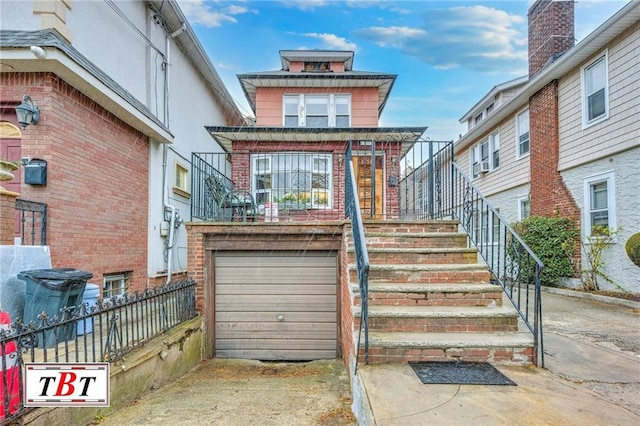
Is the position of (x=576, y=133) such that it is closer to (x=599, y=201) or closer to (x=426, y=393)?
(x=599, y=201)

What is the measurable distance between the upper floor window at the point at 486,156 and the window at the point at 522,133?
1224 mm

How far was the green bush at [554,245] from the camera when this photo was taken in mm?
7812

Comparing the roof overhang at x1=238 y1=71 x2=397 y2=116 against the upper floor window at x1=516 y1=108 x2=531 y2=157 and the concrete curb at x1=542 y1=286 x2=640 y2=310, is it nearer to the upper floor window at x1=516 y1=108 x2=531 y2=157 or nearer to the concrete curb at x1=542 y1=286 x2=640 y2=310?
the upper floor window at x1=516 y1=108 x2=531 y2=157

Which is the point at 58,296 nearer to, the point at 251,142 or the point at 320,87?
the point at 251,142

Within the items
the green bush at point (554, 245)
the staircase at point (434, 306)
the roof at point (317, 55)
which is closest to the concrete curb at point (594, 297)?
the green bush at point (554, 245)

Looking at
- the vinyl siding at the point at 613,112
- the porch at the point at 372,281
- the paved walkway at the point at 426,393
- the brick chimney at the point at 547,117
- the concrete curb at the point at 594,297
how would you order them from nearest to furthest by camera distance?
the paved walkway at the point at 426,393 < the porch at the point at 372,281 < the concrete curb at the point at 594,297 < the vinyl siding at the point at 613,112 < the brick chimney at the point at 547,117

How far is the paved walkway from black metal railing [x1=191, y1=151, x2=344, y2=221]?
288 centimetres

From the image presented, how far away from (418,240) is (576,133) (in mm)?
6382

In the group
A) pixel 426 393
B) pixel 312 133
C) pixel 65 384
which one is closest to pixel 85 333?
pixel 65 384

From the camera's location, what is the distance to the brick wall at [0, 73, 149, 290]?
4.04m

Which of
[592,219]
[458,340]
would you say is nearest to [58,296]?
[458,340]

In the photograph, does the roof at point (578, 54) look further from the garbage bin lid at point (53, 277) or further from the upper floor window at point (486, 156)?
the garbage bin lid at point (53, 277)

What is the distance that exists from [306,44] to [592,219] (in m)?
9.42

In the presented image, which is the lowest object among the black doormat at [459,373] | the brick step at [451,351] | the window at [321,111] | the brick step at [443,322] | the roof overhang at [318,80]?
the black doormat at [459,373]
